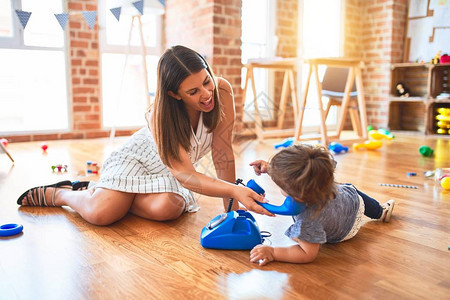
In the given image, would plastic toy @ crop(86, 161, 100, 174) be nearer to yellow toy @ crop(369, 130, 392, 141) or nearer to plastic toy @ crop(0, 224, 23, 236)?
plastic toy @ crop(0, 224, 23, 236)

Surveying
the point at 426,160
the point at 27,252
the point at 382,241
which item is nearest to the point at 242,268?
the point at 382,241

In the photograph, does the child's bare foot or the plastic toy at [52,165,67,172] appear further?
the plastic toy at [52,165,67,172]

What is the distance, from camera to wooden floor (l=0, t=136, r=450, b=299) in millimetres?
921

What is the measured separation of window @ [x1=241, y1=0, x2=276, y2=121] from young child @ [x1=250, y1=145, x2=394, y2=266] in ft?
9.68

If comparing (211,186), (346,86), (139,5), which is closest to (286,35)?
(346,86)

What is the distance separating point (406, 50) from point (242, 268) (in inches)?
172

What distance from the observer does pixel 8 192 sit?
182cm

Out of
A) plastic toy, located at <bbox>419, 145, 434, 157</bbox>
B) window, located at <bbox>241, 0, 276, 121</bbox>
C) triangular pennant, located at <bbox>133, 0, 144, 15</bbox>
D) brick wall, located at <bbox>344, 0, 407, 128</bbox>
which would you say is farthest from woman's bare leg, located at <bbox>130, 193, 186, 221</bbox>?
brick wall, located at <bbox>344, 0, 407, 128</bbox>

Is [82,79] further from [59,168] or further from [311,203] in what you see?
[311,203]

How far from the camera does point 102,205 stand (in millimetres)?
1370

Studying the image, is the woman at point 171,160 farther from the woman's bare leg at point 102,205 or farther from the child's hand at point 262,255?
the child's hand at point 262,255

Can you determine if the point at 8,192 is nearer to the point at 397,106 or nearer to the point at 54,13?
the point at 54,13

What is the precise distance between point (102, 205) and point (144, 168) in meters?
0.22

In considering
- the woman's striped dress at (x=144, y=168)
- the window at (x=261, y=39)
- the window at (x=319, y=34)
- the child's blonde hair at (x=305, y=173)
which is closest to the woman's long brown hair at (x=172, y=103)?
the woman's striped dress at (x=144, y=168)
